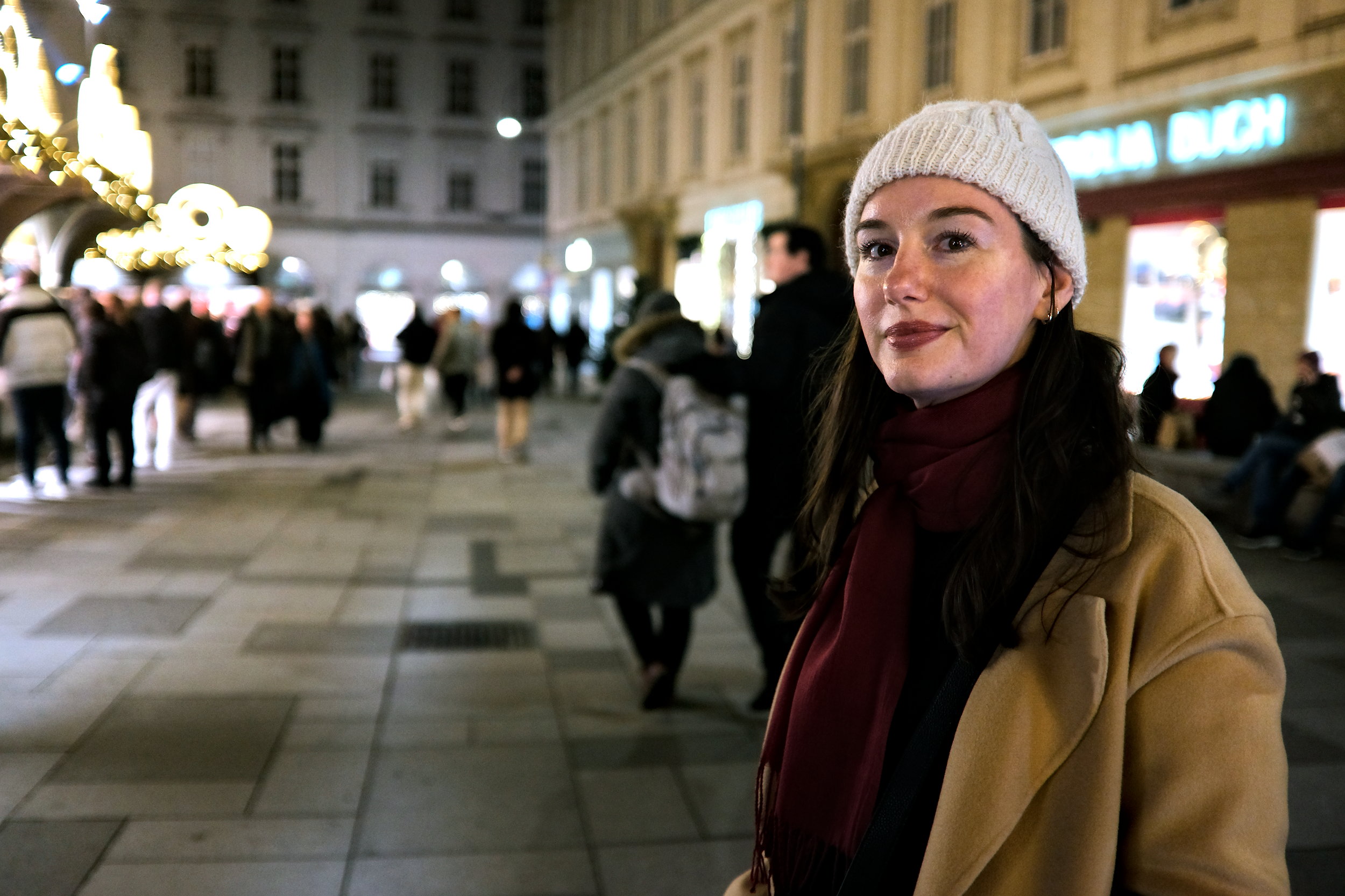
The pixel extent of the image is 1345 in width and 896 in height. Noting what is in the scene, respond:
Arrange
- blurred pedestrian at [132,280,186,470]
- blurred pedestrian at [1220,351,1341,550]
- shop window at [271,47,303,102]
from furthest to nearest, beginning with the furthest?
shop window at [271,47,303,102], blurred pedestrian at [132,280,186,470], blurred pedestrian at [1220,351,1341,550]

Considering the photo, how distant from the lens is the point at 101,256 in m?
17.0

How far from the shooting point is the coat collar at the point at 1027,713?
1357mm

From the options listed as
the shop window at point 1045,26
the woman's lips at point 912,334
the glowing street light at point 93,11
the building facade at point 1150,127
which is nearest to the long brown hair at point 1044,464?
the woman's lips at point 912,334

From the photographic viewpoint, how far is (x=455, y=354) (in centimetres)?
1823

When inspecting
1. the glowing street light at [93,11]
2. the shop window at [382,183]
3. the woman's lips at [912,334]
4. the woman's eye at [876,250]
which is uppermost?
the shop window at [382,183]

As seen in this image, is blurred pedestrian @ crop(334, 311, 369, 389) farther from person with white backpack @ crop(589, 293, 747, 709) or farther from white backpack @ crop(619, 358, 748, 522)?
white backpack @ crop(619, 358, 748, 522)

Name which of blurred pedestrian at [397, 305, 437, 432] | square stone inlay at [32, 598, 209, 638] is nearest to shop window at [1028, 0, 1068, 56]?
blurred pedestrian at [397, 305, 437, 432]

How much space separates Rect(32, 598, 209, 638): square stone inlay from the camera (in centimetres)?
639

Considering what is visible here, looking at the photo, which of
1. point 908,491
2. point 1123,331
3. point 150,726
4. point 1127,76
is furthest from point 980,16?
point 908,491

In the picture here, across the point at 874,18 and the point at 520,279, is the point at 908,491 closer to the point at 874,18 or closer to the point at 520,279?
the point at 874,18

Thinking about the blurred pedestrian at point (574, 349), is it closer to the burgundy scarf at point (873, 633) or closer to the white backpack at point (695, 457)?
the white backpack at point (695, 457)

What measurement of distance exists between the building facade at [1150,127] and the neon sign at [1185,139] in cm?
2

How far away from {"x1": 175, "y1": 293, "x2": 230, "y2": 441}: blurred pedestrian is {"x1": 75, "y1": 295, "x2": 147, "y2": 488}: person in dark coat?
2.54 m

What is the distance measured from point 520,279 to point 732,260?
24.4 meters
